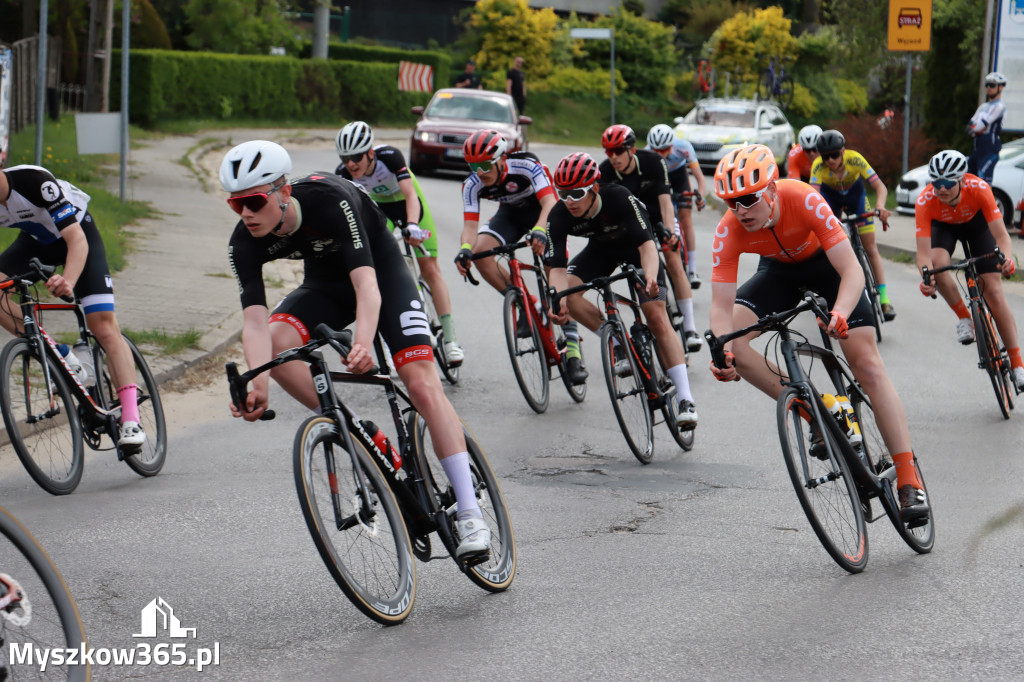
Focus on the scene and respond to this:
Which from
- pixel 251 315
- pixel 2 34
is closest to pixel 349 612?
pixel 251 315

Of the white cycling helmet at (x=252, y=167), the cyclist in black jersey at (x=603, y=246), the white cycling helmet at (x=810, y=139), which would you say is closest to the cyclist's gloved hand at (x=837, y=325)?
the white cycling helmet at (x=252, y=167)

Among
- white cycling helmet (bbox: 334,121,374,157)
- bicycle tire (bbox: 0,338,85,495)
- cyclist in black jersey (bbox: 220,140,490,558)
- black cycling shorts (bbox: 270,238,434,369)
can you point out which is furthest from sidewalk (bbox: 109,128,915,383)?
cyclist in black jersey (bbox: 220,140,490,558)

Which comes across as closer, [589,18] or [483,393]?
[483,393]

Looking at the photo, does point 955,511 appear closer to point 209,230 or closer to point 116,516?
point 116,516

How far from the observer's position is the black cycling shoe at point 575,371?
9469 millimetres

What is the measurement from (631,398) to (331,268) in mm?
2851

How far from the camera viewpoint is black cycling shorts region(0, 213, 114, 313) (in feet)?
24.4

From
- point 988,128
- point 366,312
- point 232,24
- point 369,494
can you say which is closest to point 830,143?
point 366,312

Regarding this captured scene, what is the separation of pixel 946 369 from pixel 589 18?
5127 cm

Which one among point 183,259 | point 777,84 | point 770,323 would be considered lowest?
point 183,259

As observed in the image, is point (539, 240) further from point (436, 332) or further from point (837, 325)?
point (837, 325)

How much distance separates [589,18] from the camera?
60.1 m

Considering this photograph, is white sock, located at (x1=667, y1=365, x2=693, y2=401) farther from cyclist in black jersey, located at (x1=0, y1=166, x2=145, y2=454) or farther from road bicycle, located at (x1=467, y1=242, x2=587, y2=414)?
cyclist in black jersey, located at (x1=0, y1=166, x2=145, y2=454)

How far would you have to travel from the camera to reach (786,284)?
6.55m
